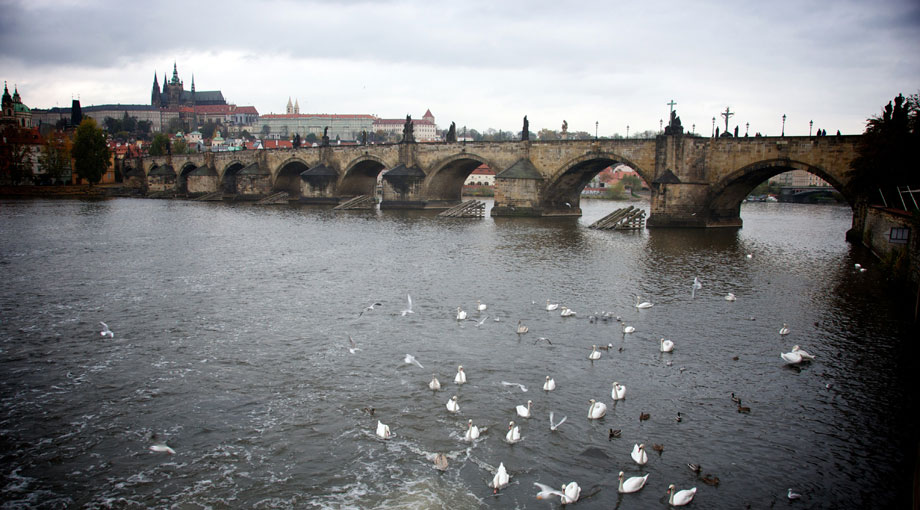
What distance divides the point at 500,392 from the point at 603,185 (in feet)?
287

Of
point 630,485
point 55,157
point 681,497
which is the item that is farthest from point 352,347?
point 55,157

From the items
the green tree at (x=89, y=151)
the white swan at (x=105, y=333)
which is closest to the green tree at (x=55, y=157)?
the green tree at (x=89, y=151)

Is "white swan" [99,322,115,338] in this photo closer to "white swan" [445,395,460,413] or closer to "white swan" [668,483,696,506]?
"white swan" [445,395,460,413]

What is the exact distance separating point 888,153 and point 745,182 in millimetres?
10707

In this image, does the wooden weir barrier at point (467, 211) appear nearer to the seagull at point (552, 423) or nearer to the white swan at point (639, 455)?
the seagull at point (552, 423)

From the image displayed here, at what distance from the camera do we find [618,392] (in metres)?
9.68

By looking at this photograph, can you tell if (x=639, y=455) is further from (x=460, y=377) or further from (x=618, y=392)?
(x=460, y=377)

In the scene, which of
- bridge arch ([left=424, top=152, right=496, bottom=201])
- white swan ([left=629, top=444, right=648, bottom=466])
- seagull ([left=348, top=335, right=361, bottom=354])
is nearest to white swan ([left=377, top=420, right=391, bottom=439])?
white swan ([left=629, top=444, right=648, bottom=466])

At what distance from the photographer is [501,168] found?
44844 mm

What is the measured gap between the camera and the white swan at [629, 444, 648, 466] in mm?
7723

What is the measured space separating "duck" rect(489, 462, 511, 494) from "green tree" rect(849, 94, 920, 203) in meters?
22.6

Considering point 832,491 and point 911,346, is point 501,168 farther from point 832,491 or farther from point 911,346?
point 832,491

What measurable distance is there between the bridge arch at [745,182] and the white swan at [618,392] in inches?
968

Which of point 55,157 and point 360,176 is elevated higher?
point 55,157
